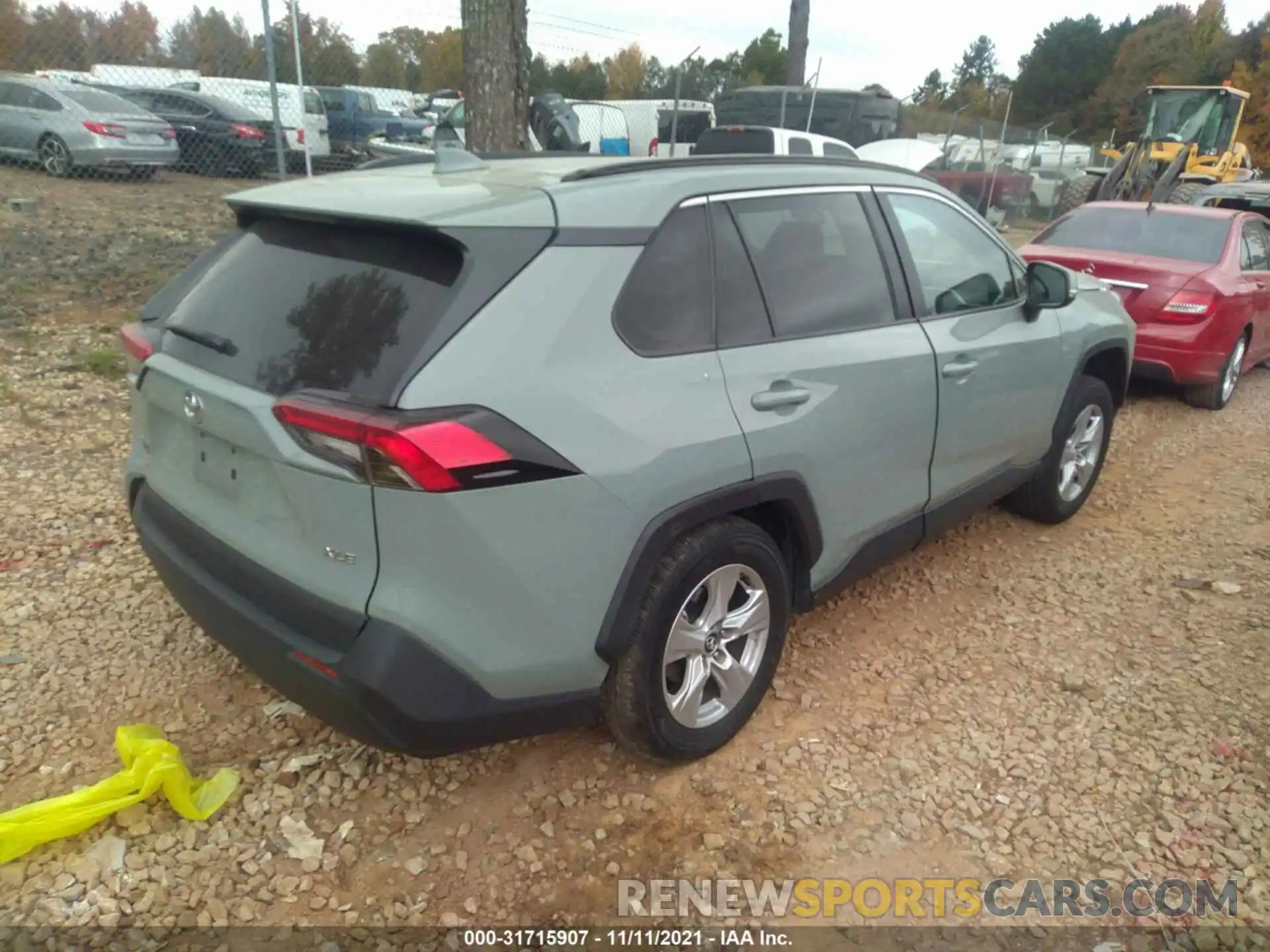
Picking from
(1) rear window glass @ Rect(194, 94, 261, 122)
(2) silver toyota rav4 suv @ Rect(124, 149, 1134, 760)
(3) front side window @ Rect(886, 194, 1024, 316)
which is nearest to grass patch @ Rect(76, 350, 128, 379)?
(2) silver toyota rav4 suv @ Rect(124, 149, 1134, 760)

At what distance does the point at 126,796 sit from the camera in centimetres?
254

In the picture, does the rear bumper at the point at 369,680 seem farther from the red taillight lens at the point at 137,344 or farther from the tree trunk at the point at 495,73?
the tree trunk at the point at 495,73

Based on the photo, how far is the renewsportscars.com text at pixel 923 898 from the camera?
2391mm

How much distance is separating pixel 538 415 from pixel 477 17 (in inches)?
191

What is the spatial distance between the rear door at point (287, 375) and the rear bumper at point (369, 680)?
2.4 inches

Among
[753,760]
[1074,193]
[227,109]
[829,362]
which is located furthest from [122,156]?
[1074,193]

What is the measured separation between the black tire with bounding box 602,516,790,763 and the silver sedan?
14.2 metres

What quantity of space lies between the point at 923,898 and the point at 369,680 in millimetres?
1580

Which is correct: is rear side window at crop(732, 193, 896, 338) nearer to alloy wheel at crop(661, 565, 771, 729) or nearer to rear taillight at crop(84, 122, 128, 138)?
alloy wheel at crop(661, 565, 771, 729)

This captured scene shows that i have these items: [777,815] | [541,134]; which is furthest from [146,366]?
[541,134]

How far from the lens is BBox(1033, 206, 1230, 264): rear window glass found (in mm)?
6836

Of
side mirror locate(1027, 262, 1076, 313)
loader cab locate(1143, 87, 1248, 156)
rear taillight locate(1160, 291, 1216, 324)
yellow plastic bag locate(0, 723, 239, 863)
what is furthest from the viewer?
loader cab locate(1143, 87, 1248, 156)

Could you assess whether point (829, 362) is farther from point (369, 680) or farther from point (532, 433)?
point (369, 680)

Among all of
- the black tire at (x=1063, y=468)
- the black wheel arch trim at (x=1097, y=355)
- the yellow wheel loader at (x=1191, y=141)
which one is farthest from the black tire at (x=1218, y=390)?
the yellow wheel loader at (x=1191, y=141)
